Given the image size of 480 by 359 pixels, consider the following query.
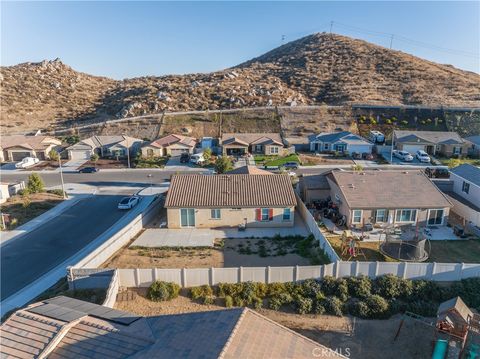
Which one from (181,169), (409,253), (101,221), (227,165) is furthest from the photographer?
(181,169)

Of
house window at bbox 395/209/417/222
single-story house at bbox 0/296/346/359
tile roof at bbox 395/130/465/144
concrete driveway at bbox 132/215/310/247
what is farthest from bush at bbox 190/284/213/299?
tile roof at bbox 395/130/465/144

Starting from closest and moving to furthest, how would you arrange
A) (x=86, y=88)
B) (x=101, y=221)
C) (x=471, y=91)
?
(x=101, y=221) < (x=471, y=91) < (x=86, y=88)

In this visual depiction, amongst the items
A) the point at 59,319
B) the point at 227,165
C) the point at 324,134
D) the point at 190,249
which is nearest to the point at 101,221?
the point at 190,249

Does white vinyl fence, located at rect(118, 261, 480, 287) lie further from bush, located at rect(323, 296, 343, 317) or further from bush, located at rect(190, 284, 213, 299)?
bush, located at rect(323, 296, 343, 317)

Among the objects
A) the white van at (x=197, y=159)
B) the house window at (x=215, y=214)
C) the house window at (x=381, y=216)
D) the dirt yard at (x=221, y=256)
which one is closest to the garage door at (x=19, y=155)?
the white van at (x=197, y=159)

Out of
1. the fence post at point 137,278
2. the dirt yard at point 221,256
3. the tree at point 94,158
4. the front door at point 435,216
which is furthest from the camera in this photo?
the tree at point 94,158

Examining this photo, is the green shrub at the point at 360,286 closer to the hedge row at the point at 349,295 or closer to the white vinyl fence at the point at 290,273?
the hedge row at the point at 349,295

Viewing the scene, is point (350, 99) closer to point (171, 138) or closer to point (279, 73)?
point (279, 73)
